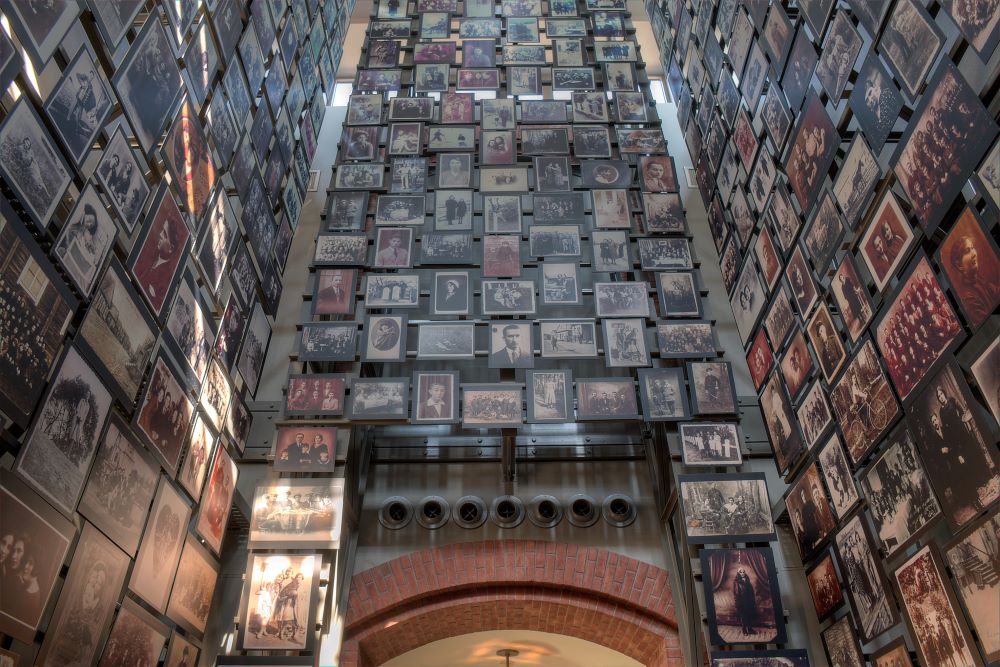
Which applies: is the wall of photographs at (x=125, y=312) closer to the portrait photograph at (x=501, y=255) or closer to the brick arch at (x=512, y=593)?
the brick arch at (x=512, y=593)

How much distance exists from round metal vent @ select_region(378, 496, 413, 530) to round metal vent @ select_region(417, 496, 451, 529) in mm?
127

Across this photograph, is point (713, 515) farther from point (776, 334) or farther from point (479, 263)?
point (479, 263)

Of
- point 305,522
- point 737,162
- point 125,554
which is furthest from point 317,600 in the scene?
point 737,162

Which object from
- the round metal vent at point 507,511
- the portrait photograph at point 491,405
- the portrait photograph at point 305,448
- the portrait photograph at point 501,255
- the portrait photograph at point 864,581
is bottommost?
the portrait photograph at point 864,581

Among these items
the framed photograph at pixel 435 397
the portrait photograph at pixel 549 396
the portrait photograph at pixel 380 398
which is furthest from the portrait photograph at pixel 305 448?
the portrait photograph at pixel 549 396

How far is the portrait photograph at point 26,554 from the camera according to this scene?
4551 millimetres

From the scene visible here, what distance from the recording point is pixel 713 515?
24.8 feet

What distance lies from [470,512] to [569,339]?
218 centimetres

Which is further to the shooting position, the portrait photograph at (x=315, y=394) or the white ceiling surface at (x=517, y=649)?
the white ceiling surface at (x=517, y=649)

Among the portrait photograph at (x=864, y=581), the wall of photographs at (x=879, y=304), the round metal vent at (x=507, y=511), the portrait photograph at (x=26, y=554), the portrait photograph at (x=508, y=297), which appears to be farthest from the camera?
the portrait photograph at (x=508, y=297)

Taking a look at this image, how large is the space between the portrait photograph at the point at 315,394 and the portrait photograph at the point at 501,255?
2.27 metres

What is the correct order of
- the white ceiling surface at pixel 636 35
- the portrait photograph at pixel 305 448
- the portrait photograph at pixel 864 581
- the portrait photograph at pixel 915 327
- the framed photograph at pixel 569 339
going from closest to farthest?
the portrait photograph at pixel 915 327 < the portrait photograph at pixel 864 581 < the portrait photograph at pixel 305 448 < the framed photograph at pixel 569 339 < the white ceiling surface at pixel 636 35

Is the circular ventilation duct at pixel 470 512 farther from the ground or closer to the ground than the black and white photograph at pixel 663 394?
closer to the ground

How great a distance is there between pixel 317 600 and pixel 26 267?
386cm
